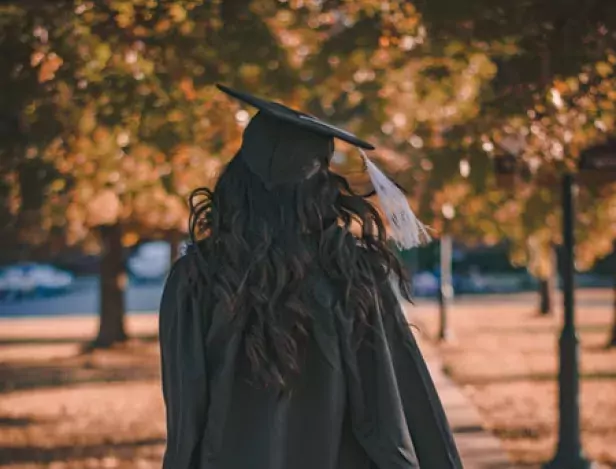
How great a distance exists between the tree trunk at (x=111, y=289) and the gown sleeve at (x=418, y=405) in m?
15.0

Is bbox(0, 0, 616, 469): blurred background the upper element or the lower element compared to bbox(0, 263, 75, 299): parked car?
upper

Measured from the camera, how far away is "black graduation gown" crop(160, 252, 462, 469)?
2748mm

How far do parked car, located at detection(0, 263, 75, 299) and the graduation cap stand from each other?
3632cm

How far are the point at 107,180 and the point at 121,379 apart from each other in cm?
510

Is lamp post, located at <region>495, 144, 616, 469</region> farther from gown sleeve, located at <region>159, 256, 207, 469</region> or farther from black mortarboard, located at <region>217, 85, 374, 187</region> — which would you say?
gown sleeve, located at <region>159, 256, 207, 469</region>

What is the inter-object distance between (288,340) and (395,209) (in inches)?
21.8

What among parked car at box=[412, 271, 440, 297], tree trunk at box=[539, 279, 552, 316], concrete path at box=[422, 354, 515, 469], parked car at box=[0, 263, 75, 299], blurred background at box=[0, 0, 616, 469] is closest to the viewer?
blurred background at box=[0, 0, 616, 469]

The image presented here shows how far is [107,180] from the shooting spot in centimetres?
953

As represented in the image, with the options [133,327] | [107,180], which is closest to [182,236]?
[133,327]

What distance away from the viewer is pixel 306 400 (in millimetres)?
2826

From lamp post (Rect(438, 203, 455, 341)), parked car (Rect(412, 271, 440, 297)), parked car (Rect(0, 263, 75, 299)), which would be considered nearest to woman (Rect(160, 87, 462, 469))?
lamp post (Rect(438, 203, 455, 341))

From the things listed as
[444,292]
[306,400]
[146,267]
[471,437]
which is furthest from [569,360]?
[146,267]

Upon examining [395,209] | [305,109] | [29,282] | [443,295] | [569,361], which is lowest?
[29,282]

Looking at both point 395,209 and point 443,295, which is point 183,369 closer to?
point 395,209
